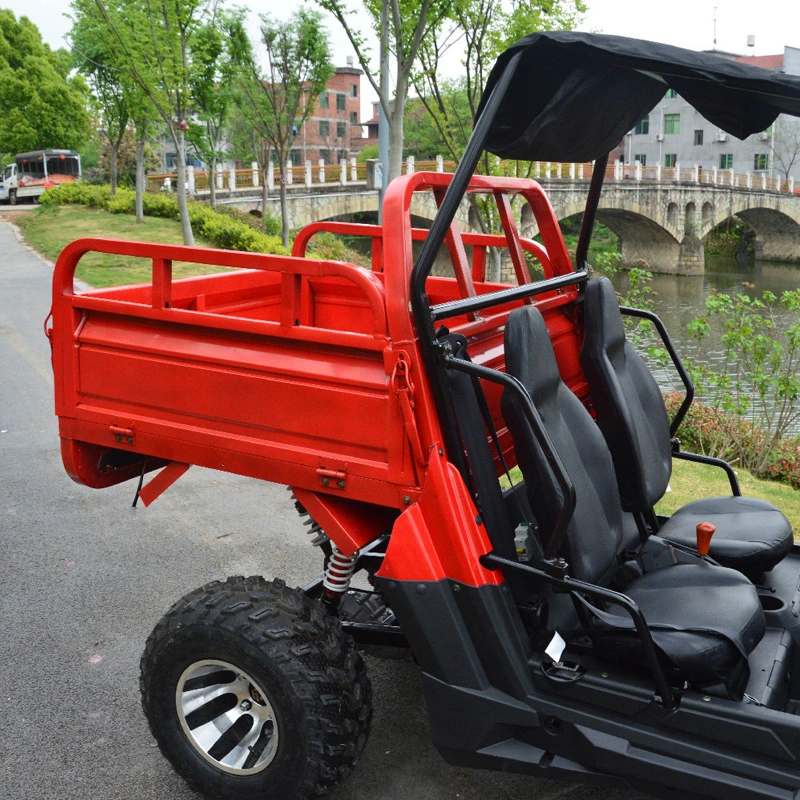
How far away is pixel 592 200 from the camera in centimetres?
416

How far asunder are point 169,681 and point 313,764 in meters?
0.58

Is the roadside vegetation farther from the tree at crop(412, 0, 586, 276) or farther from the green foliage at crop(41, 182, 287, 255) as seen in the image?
the tree at crop(412, 0, 586, 276)

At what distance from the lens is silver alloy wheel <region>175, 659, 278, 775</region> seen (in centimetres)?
306

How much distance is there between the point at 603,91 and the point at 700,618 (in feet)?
5.74

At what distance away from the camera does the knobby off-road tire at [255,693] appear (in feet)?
9.56

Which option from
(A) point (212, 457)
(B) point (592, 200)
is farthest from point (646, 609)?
(B) point (592, 200)

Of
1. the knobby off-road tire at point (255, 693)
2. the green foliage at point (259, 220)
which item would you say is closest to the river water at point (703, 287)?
the knobby off-road tire at point (255, 693)

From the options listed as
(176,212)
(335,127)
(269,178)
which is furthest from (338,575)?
(335,127)

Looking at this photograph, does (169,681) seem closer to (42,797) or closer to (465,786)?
(42,797)

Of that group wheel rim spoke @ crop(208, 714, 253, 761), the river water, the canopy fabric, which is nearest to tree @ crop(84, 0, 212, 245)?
the river water

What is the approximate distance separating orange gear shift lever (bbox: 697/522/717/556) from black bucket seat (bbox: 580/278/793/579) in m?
0.12

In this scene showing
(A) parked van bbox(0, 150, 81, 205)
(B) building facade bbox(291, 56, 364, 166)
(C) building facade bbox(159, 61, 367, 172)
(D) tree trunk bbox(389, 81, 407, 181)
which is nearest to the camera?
(D) tree trunk bbox(389, 81, 407, 181)

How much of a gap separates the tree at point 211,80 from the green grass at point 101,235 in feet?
8.38

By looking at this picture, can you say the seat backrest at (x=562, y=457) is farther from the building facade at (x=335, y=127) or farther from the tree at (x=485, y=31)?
the building facade at (x=335, y=127)
